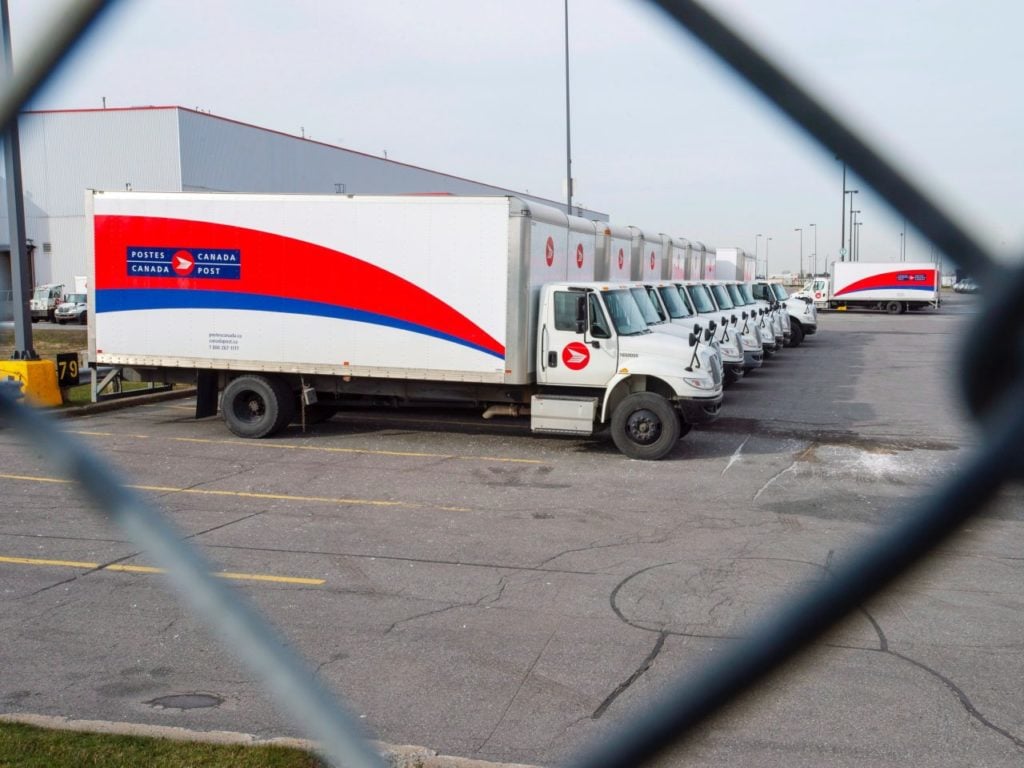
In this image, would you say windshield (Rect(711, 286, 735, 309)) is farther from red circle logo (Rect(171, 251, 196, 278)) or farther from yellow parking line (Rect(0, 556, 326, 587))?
yellow parking line (Rect(0, 556, 326, 587))

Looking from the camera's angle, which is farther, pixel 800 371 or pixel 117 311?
pixel 800 371

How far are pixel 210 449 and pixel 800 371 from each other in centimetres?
1570

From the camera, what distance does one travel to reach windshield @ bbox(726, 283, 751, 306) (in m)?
25.4

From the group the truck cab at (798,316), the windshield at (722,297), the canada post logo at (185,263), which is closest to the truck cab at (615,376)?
the canada post logo at (185,263)

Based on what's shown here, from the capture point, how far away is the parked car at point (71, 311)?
142 feet

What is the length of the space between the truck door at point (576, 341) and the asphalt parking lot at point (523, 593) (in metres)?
1.01

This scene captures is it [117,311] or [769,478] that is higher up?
[117,311]

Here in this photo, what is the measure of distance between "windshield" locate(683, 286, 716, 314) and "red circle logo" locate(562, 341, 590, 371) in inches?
300

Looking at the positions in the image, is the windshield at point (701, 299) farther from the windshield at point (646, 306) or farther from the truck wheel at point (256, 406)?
the truck wheel at point (256, 406)

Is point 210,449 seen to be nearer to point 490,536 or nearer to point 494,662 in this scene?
point 490,536

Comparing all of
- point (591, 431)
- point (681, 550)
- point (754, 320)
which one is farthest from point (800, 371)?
point (681, 550)

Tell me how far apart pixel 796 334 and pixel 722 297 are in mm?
10668

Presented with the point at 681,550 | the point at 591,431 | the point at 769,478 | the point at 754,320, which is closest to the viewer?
the point at 681,550

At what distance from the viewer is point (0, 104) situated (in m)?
1.54
